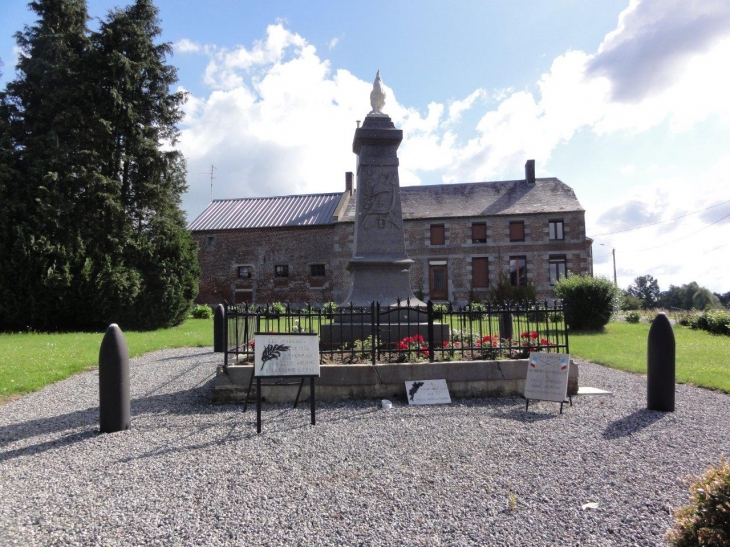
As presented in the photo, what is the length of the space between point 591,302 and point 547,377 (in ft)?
45.8

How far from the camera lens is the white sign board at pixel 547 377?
5391 millimetres

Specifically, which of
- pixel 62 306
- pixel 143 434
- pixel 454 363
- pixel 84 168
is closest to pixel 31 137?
pixel 84 168

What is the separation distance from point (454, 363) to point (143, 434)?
377cm

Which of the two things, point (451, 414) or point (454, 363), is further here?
point (454, 363)

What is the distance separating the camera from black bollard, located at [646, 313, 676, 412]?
17.6 ft

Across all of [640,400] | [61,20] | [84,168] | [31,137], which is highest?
[61,20]

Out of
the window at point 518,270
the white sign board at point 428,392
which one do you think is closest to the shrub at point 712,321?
the window at point 518,270

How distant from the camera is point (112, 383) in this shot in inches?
187

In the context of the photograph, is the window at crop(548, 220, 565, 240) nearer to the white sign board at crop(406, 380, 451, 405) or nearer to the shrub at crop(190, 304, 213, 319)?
the shrub at crop(190, 304, 213, 319)

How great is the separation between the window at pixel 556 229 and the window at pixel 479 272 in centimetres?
454

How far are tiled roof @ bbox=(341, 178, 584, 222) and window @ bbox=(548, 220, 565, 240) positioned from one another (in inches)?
30.8

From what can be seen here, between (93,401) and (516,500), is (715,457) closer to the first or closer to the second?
(516,500)

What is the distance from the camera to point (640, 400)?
19.7 feet

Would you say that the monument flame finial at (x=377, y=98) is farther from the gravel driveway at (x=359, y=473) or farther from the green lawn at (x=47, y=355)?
the green lawn at (x=47, y=355)
